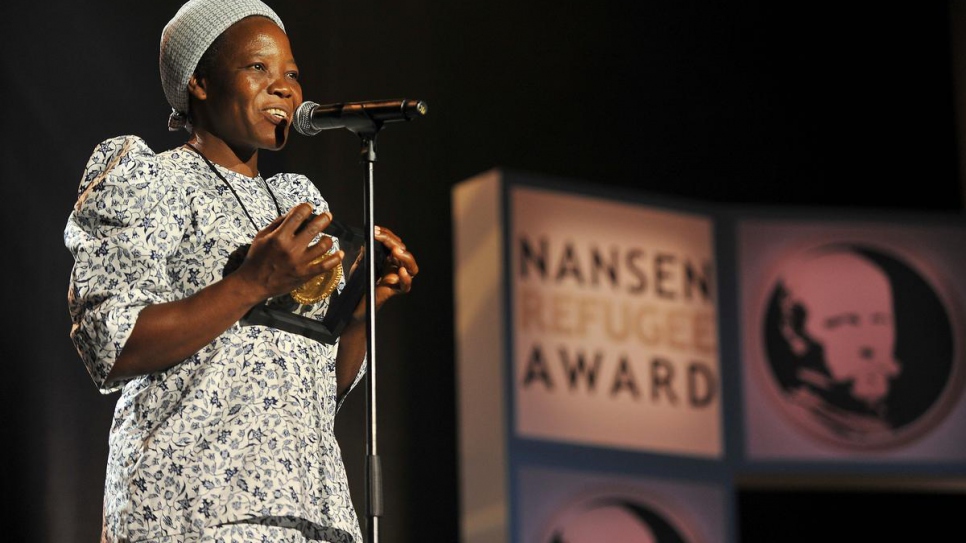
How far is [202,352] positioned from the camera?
188 centimetres

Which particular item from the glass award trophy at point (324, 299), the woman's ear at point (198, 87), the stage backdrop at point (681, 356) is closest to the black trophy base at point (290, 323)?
the glass award trophy at point (324, 299)

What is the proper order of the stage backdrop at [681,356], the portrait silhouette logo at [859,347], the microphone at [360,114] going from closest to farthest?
the microphone at [360,114] < the stage backdrop at [681,356] < the portrait silhouette logo at [859,347]

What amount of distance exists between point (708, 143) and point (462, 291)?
4.09ft

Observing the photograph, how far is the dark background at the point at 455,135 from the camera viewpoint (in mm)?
3178

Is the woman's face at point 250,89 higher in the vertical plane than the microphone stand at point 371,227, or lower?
higher

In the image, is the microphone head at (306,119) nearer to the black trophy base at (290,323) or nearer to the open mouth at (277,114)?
the open mouth at (277,114)

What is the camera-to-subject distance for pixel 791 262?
4914mm

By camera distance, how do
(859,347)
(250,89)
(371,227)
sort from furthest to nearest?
(859,347) → (250,89) → (371,227)

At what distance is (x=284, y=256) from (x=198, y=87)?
45 cm

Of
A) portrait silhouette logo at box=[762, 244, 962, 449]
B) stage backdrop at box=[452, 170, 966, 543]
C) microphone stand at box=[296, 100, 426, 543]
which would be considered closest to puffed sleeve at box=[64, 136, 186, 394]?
microphone stand at box=[296, 100, 426, 543]

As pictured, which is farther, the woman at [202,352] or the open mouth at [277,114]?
the open mouth at [277,114]

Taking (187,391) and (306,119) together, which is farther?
(306,119)

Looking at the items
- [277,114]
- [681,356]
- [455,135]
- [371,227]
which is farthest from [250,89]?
[681,356]

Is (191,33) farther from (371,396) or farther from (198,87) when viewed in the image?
(371,396)
